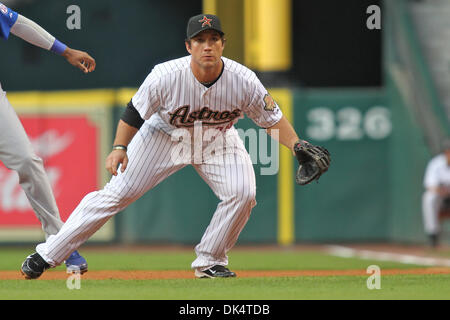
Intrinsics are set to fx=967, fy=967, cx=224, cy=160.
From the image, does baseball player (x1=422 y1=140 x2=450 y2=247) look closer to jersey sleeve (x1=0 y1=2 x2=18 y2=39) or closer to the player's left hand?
the player's left hand

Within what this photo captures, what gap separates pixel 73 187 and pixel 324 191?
2.97 meters

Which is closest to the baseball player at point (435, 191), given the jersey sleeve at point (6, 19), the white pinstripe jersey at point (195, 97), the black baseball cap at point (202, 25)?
the white pinstripe jersey at point (195, 97)

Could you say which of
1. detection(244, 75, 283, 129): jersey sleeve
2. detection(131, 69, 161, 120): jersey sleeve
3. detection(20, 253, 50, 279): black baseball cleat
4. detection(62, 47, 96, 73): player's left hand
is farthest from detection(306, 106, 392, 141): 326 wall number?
detection(20, 253, 50, 279): black baseball cleat

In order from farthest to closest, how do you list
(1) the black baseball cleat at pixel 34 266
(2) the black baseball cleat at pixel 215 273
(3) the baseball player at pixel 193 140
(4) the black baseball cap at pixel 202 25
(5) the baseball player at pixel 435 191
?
1. (5) the baseball player at pixel 435 191
2. (2) the black baseball cleat at pixel 215 273
3. (1) the black baseball cleat at pixel 34 266
4. (3) the baseball player at pixel 193 140
5. (4) the black baseball cap at pixel 202 25

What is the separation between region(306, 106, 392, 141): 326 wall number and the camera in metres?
11.5

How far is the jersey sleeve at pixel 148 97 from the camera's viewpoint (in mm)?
5516

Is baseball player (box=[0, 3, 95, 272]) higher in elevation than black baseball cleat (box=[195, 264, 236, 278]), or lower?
higher

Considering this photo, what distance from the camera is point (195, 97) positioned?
5570 millimetres

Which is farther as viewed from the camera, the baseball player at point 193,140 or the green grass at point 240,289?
the baseball player at point 193,140

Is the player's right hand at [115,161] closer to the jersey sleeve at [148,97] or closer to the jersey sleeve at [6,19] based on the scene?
the jersey sleeve at [148,97]

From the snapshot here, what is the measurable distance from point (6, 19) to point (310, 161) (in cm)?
200

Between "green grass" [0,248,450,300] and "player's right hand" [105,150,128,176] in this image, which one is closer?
"green grass" [0,248,450,300]

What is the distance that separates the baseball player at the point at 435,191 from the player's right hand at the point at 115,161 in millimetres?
6450

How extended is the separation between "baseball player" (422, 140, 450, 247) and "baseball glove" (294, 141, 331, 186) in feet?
19.2
